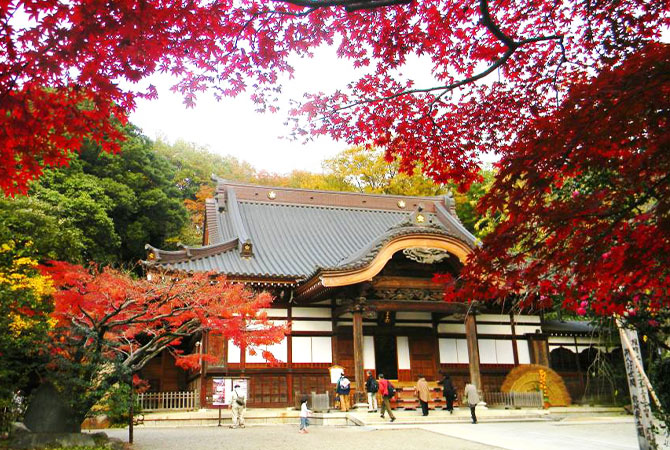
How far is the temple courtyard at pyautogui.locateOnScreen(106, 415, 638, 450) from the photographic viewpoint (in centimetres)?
951

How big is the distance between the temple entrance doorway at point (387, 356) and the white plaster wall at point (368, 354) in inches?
6.1

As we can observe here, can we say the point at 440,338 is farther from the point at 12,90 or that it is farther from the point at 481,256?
the point at 12,90

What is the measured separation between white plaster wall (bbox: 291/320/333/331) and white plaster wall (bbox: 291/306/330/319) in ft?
0.67

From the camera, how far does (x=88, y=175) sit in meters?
25.9

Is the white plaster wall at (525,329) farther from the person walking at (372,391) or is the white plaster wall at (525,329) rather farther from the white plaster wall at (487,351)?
the person walking at (372,391)

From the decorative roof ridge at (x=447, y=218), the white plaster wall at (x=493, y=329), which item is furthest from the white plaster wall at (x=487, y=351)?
the decorative roof ridge at (x=447, y=218)

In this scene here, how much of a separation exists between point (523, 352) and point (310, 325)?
8003 millimetres

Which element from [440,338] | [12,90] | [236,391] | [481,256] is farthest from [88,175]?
[481,256]

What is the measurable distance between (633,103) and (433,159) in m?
2.92

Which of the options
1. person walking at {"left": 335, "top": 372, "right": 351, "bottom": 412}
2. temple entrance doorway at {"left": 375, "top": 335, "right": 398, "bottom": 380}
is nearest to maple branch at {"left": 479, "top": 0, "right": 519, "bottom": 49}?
person walking at {"left": 335, "top": 372, "right": 351, "bottom": 412}

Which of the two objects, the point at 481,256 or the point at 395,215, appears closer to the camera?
the point at 481,256

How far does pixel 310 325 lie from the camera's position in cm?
1706

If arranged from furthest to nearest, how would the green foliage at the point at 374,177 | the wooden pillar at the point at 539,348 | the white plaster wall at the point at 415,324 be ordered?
1. the green foliage at the point at 374,177
2. the wooden pillar at the point at 539,348
3. the white plaster wall at the point at 415,324

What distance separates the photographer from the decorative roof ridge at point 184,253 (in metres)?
16.0
